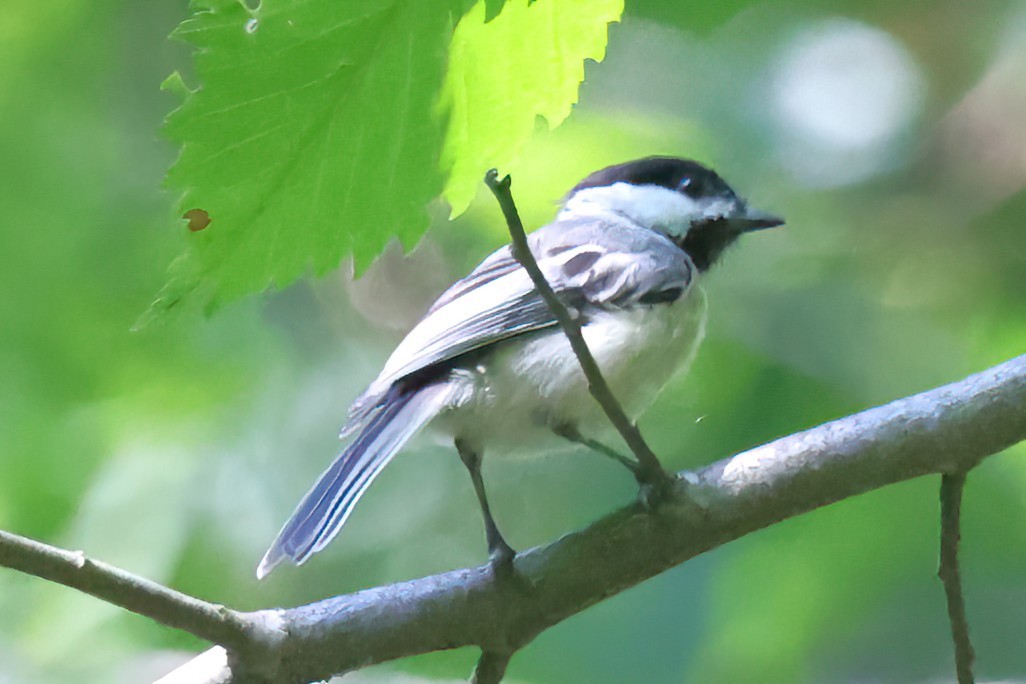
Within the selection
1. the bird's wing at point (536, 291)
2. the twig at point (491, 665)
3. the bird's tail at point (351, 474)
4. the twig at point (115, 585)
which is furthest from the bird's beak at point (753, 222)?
the twig at point (115, 585)

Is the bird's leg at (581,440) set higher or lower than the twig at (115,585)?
lower

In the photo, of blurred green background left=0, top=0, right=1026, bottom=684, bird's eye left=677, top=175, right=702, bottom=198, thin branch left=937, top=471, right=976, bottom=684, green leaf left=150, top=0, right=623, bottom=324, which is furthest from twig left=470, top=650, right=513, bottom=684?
bird's eye left=677, top=175, right=702, bottom=198

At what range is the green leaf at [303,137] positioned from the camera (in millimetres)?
736

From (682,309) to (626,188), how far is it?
1.74 feet

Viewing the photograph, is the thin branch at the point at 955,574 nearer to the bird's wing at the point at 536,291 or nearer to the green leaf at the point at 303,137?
the bird's wing at the point at 536,291

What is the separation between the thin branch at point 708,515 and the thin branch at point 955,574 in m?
0.03

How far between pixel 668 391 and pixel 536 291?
880 millimetres

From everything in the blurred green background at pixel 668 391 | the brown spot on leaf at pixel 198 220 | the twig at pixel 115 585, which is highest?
the brown spot on leaf at pixel 198 220

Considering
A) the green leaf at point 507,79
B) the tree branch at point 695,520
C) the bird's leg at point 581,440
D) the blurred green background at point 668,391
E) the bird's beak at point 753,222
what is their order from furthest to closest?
the blurred green background at point 668,391
the bird's beak at point 753,222
the bird's leg at point 581,440
the tree branch at point 695,520
the green leaf at point 507,79

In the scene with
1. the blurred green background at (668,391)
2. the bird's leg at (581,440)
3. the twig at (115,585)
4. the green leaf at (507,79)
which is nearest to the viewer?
the green leaf at (507,79)

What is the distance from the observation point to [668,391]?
232cm

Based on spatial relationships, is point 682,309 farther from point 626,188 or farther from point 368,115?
point 368,115

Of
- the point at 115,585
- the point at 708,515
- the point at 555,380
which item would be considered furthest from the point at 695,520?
the point at 115,585

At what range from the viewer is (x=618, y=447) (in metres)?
1.64
